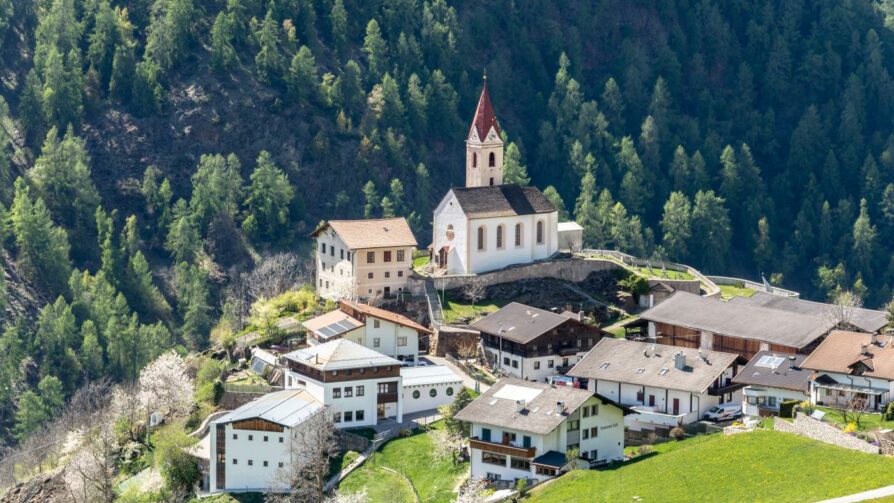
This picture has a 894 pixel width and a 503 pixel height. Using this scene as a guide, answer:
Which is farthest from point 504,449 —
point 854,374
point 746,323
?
point 746,323

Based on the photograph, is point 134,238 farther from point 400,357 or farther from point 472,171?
point 400,357

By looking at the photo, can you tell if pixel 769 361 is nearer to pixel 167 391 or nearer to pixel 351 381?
pixel 351 381

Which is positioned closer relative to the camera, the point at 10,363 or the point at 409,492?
the point at 409,492

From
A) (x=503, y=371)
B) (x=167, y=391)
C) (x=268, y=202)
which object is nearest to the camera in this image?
(x=167, y=391)

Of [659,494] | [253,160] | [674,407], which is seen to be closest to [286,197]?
[253,160]

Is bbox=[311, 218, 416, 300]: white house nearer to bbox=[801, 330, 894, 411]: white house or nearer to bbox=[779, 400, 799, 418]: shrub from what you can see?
bbox=[801, 330, 894, 411]: white house

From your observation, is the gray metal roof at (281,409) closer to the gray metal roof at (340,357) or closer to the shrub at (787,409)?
the gray metal roof at (340,357)

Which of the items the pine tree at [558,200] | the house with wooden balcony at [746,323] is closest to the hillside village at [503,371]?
the house with wooden balcony at [746,323]
